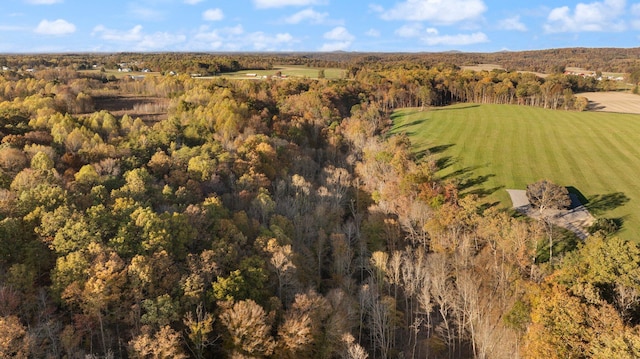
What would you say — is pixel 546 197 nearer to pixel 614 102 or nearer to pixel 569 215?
pixel 569 215

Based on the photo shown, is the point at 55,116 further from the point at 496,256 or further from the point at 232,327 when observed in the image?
the point at 496,256

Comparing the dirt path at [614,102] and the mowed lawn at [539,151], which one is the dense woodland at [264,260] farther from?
the dirt path at [614,102]

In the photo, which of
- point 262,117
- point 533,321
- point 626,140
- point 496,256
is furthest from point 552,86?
point 533,321

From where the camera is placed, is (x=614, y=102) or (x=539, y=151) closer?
(x=539, y=151)

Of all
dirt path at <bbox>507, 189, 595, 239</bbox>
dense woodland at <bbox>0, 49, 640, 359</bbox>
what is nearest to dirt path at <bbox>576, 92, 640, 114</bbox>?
dense woodland at <bbox>0, 49, 640, 359</bbox>

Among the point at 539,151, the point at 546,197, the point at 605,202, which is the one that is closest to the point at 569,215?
the point at 546,197

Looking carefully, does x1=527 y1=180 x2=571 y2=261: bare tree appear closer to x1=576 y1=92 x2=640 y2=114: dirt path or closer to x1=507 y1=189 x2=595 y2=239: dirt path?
x1=507 y1=189 x2=595 y2=239: dirt path

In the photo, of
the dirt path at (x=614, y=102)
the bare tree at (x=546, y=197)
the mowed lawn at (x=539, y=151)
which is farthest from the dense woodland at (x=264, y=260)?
the dirt path at (x=614, y=102)
